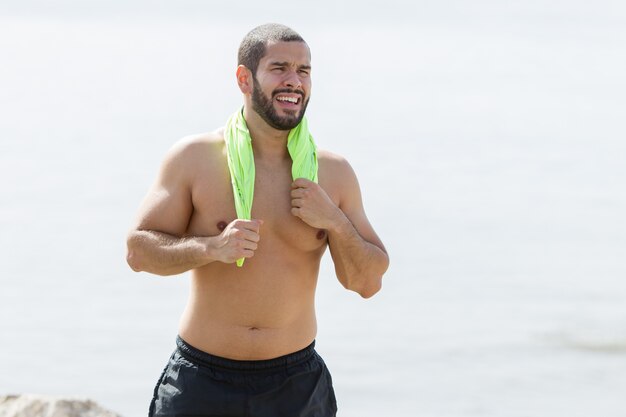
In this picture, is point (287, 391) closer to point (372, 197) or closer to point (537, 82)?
point (372, 197)

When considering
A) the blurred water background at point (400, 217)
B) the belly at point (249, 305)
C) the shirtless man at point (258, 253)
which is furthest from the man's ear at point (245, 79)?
the blurred water background at point (400, 217)

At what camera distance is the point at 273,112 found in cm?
471

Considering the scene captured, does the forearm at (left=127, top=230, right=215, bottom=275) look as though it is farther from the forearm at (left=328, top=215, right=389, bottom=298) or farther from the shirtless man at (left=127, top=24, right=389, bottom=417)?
the forearm at (left=328, top=215, right=389, bottom=298)

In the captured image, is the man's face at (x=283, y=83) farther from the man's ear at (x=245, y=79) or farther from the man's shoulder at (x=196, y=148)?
the man's shoulder at (x=196, y=148)

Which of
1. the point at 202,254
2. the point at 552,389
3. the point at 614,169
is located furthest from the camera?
the point at 614,169

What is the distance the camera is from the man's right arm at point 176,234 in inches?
175

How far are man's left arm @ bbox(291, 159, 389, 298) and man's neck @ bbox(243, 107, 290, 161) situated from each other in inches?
6.6

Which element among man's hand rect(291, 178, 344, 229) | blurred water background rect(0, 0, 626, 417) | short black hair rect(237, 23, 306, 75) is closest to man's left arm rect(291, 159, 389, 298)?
man's hand rect(291, 178, 344, 229)

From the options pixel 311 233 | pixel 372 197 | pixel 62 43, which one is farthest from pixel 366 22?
pixel 311 233

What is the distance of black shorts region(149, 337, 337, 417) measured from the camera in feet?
15.4

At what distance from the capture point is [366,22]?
39031 mm

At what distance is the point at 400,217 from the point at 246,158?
9.80m

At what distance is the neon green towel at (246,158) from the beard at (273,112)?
9cm

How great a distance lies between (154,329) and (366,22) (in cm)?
2898
